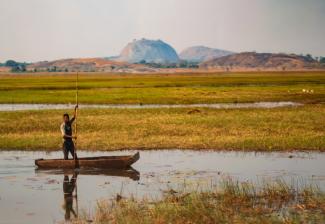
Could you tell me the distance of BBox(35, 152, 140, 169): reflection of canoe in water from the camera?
2456 cm

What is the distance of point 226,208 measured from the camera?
53.6 ft

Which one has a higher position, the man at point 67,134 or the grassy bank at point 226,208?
the man at point 67,134

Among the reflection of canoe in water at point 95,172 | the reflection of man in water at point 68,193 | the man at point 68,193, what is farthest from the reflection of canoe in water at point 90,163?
the reflection of man in water at point 68,193

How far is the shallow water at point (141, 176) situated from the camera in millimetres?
18688

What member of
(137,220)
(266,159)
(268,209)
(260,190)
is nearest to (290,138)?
(266,159)

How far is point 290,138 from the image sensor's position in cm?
3183

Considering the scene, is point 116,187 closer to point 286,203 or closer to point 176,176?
point 176,176

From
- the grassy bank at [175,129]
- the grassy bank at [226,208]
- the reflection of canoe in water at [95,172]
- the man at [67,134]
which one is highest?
the man at [67,134]

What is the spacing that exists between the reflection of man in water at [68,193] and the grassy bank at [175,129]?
7.97 metres

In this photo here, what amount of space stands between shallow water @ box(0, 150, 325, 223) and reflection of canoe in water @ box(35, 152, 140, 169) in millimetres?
396

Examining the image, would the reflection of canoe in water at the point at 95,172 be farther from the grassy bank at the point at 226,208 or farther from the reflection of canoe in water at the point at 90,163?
the grassy bank at the point at 226,208

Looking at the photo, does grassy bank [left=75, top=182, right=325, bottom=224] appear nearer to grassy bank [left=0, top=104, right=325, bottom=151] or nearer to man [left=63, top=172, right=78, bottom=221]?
man [left=63, top=172, right=78, bottom=221]

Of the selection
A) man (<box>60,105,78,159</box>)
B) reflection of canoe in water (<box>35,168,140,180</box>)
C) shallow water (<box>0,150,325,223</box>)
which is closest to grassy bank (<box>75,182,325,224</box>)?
shallow water (<box>0,150,325,223</box>)

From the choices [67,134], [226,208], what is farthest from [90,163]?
[226,208]
